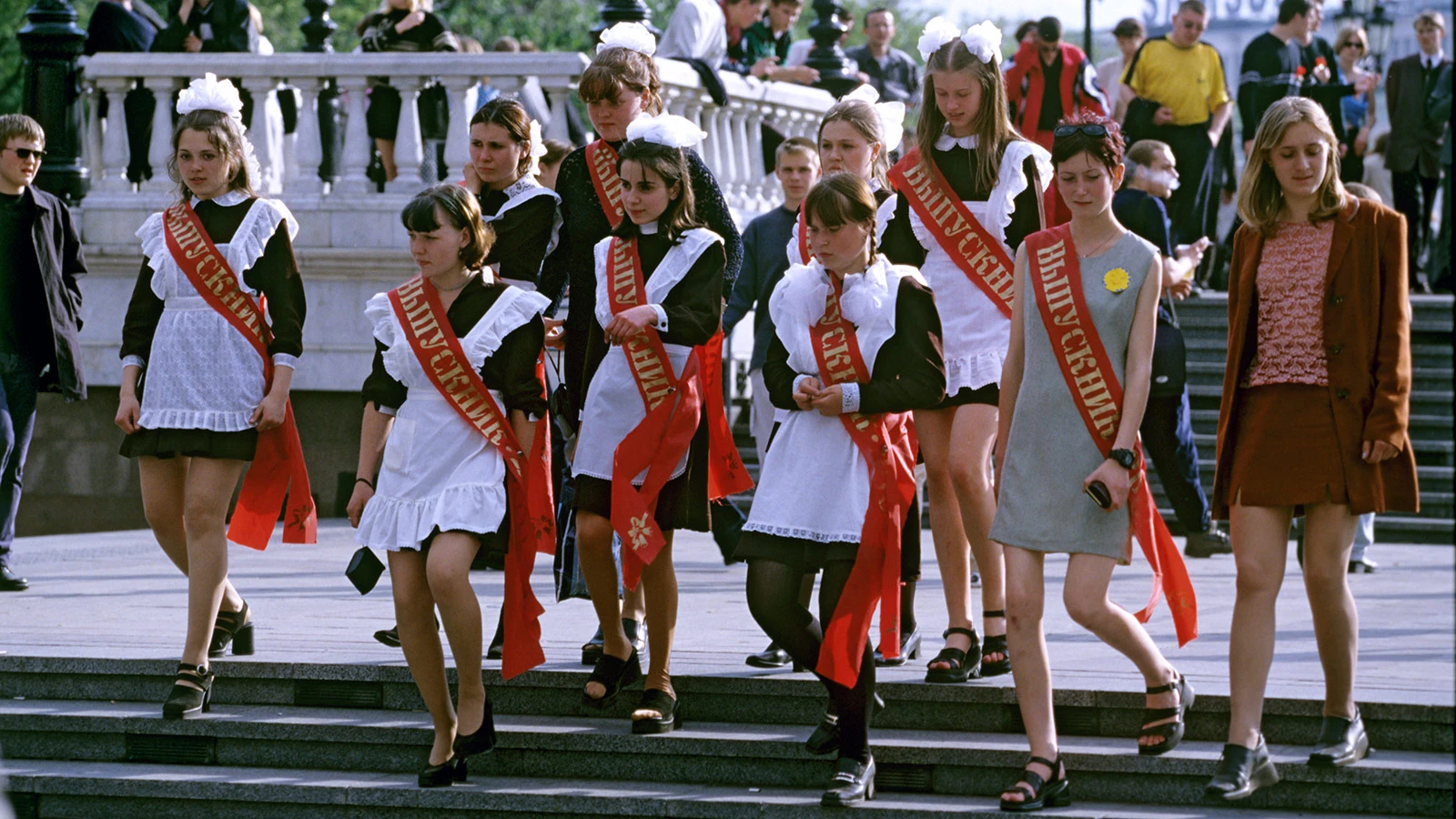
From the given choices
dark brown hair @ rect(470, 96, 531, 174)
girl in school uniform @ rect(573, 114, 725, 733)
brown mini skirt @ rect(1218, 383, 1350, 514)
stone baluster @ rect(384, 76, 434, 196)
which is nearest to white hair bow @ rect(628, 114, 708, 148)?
girl in school uniform @ rect(573, 114, 725, 733)

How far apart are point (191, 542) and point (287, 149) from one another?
6703 mm

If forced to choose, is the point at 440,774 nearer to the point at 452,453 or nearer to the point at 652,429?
the point at 452,453

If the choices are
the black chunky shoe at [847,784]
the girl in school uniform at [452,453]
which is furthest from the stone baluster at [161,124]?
the black chunky shoe at [847,784]

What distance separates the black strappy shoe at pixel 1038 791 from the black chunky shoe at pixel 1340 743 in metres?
0.72

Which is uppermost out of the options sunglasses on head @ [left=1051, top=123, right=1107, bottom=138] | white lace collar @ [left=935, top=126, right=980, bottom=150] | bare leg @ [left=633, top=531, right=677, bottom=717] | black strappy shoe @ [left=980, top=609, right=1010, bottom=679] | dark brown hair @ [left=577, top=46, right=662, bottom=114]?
dark brown hair @ [left=577, top=46, right=662, bottom=114]

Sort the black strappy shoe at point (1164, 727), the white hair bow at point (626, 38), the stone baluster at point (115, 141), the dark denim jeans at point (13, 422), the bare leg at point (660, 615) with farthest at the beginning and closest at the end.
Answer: the stone baluster at point (115, 141) → the dark denim jeans at point (13, 422) → the white hair bow at point (626, 38) → the bare leg at point (660, 615) → the black strappy shoe at point (1164, 727)

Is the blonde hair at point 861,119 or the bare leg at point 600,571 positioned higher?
the blonde hair at point 861,119

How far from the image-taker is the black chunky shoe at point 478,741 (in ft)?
20.2

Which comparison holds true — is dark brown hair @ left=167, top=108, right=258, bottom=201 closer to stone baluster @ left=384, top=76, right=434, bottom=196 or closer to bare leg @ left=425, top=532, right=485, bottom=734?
bare leg @ left=425, top=532, right=485, bottom=734

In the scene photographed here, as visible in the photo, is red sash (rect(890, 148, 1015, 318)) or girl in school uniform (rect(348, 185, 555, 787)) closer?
girl in school uniform (rect(348, 185, 555, 787))

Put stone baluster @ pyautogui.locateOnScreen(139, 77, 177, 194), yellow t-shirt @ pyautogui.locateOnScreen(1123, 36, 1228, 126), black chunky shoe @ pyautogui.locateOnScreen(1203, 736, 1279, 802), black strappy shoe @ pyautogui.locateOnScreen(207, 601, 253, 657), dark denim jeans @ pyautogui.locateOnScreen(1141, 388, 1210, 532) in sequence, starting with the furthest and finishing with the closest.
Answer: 1. yellow t-shirt @ pyautogui.locateOnScreen(1123, 36, 1228, 126)
2. stone baluster @ pyautogui.locateOnScreen(139, 77, 177, 194)
3. dark denim jeans @ pyautogui.locateOnScreen(1141, 388, 1210, 532)
4. black strappy shoe @ pyautogui.locateOnScreen(207, 601, 253, 657)
5. black chunky shoe @ pyautogui.locateOnScreen(1203, 736, 1279, 802)

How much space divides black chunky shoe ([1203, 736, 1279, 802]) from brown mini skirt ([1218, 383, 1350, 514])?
2.27 feet

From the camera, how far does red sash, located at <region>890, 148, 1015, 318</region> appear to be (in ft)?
21.6

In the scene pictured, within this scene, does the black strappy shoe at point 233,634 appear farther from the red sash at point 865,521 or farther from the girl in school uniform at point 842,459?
the red sash at point 865,521
